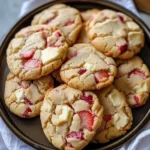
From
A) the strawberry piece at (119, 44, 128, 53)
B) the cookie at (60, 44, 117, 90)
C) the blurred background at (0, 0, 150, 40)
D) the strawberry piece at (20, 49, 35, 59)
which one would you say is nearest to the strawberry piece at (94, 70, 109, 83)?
the cookie at (60, 44, 117, 90)

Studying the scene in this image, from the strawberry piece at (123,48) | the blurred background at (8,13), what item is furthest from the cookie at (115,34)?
the blurred background at (8,13)

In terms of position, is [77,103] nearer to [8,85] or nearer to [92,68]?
[92,68]

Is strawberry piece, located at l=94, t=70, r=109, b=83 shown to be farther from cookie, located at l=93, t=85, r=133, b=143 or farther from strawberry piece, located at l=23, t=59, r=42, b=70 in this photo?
strawberry piece, located at l=23, t=59, r=42, b=70

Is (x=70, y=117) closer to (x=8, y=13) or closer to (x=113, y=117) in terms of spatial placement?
(x=113, y=117)

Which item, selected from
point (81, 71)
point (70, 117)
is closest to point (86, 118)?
point (70, 117)

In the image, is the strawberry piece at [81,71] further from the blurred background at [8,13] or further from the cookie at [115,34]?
the blurred background at [8,13]
